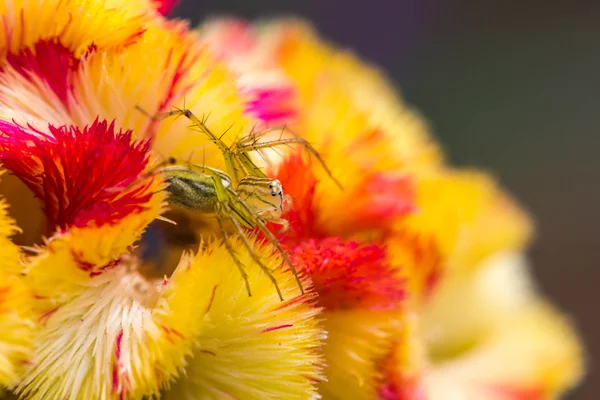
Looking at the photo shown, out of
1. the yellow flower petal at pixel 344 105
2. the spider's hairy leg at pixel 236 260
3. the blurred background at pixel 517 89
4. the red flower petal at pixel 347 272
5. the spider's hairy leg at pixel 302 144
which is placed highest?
the blurred background at pixel 517 89

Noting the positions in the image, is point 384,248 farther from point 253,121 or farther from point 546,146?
point 546,146

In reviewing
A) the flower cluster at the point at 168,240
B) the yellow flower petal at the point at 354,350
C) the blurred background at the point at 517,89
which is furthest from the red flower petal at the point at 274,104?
the blurred background at the point at 517,89

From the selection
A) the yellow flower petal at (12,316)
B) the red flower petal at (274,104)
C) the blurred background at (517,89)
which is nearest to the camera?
the yellow flower petal at (12,316)

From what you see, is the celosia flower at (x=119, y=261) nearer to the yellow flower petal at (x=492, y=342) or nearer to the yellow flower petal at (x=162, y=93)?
the yellow flower petal at (x=162, y=93)

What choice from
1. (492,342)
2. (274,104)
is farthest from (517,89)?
(274,104)

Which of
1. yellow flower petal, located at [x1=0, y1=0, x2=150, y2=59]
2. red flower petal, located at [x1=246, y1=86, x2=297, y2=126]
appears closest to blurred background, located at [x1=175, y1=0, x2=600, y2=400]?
red flower petal, located at [x1=246, y1=86, x2=297, y2=126]

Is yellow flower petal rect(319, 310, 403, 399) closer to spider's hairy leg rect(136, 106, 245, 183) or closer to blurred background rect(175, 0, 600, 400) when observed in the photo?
spider's hairy leg rect(136, 106, 245, 183)
